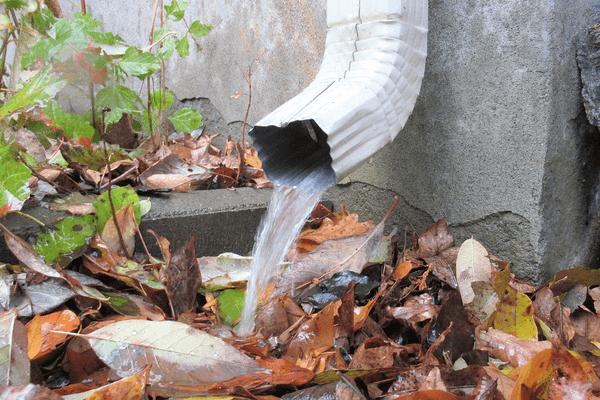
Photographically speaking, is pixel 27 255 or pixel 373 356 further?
pixel 27 255

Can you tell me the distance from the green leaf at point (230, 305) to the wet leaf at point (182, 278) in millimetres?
89

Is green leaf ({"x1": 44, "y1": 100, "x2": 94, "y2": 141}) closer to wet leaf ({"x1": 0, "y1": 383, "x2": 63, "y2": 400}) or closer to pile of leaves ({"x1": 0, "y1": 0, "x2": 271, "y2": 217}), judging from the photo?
pile of leaves ({"x1": 0, "y1": 0, "x2": 271, "y2": 217})

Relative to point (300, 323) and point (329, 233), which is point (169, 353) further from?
point (329, 233)

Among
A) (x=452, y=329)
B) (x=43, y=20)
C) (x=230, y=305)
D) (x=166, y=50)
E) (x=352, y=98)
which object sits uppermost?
(x=43, y=20)

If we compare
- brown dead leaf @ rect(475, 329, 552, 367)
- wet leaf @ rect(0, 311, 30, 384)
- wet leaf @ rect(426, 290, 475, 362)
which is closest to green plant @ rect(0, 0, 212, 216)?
wet leaf @ rect(0, 311, 30, 384)

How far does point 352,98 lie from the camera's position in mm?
1205

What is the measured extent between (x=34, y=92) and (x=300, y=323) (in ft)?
3.08

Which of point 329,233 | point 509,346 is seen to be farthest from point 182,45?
point 509,346

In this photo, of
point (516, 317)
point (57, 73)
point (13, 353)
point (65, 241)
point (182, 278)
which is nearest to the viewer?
point (13, 353)

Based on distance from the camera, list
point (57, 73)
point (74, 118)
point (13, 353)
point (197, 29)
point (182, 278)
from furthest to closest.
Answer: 1. point (197, 29)
2. point (74, 118)
3. point (57, 73)
4. point (182, 278)
5. point (13, 353)

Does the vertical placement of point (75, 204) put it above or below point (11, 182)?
below

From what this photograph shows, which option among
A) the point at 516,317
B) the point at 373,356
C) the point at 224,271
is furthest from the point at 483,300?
the point at 224,271

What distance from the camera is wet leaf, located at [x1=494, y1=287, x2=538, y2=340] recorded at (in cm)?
101

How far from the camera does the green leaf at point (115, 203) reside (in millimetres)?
1378
